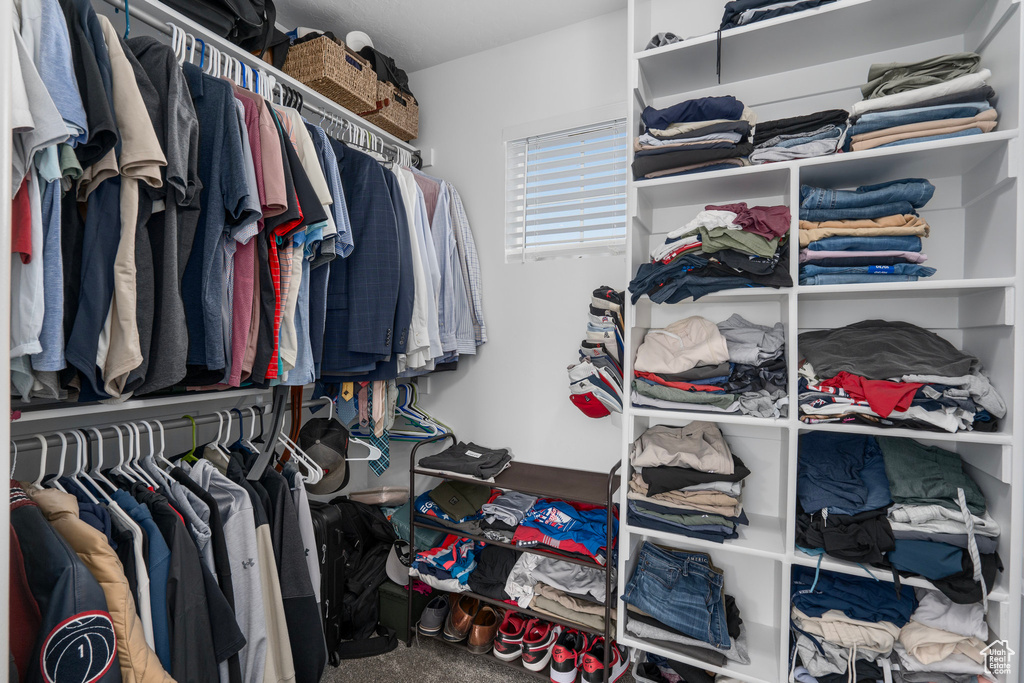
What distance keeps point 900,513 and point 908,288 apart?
60 centimetres

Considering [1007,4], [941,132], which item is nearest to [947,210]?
[941,132]

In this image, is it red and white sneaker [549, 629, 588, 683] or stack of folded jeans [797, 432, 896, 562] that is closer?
stack of folded jeans [797, 432, 896, 562]

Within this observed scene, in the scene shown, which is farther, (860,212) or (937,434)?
(860,212)

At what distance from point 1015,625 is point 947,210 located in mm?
1174

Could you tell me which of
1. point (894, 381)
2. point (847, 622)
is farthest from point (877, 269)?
point (847, 622)

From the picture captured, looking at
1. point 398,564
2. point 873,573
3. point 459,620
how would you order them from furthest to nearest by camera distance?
point 398,564, point 459,620, point 873,573

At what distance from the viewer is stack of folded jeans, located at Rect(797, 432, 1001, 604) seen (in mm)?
1250

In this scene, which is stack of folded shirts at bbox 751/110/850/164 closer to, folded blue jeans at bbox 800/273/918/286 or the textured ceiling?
folded blue jeans at bbox 800/273/918/286

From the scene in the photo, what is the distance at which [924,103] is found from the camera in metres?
1.35

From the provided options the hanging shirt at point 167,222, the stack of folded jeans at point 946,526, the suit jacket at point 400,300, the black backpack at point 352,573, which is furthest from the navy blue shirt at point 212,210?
the stack of folded jeans at point 946,526

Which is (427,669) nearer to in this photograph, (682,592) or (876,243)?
(682,592)

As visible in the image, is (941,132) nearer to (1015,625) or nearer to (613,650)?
(1015,625)

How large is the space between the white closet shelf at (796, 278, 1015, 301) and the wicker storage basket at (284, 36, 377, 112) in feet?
5.94

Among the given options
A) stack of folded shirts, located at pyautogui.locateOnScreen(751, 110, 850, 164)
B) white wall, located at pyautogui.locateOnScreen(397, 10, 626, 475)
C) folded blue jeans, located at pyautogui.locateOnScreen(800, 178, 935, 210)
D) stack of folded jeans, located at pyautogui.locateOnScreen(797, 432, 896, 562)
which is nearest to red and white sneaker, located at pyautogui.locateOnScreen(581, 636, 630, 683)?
white wall, located at pyautogui.locateOnScreen(397, 10, 626, 475)
